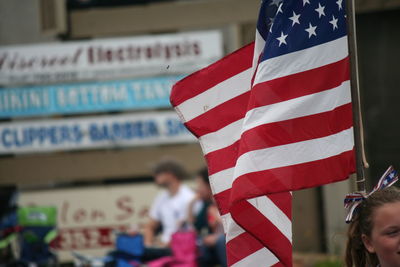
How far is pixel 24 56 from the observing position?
11.5 metres

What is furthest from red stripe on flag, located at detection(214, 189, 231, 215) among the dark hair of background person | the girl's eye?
the dark hair of background person

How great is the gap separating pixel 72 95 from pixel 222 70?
755 cm

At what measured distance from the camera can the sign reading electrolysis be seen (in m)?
11.4

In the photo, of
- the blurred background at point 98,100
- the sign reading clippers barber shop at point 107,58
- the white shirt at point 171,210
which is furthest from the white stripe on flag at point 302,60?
the sign reading clippers barber shop at point 107,58

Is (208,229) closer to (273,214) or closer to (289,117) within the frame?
(273,214)

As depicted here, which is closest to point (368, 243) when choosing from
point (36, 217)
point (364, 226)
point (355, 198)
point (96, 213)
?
point (364, 226)

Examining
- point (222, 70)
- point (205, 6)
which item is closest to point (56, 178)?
point (205, 6)

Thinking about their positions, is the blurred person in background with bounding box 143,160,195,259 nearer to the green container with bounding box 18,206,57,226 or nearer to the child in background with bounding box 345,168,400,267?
the green container with bounding box 18,206,57,226

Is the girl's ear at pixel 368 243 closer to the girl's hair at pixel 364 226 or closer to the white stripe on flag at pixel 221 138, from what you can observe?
the girl's hair at pixel 364 226

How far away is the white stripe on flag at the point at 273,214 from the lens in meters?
3.81

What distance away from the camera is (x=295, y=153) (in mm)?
3570

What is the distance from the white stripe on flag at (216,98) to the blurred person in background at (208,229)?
4261mm

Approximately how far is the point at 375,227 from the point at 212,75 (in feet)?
4.09

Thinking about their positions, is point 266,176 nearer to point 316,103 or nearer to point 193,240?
point 316,103
